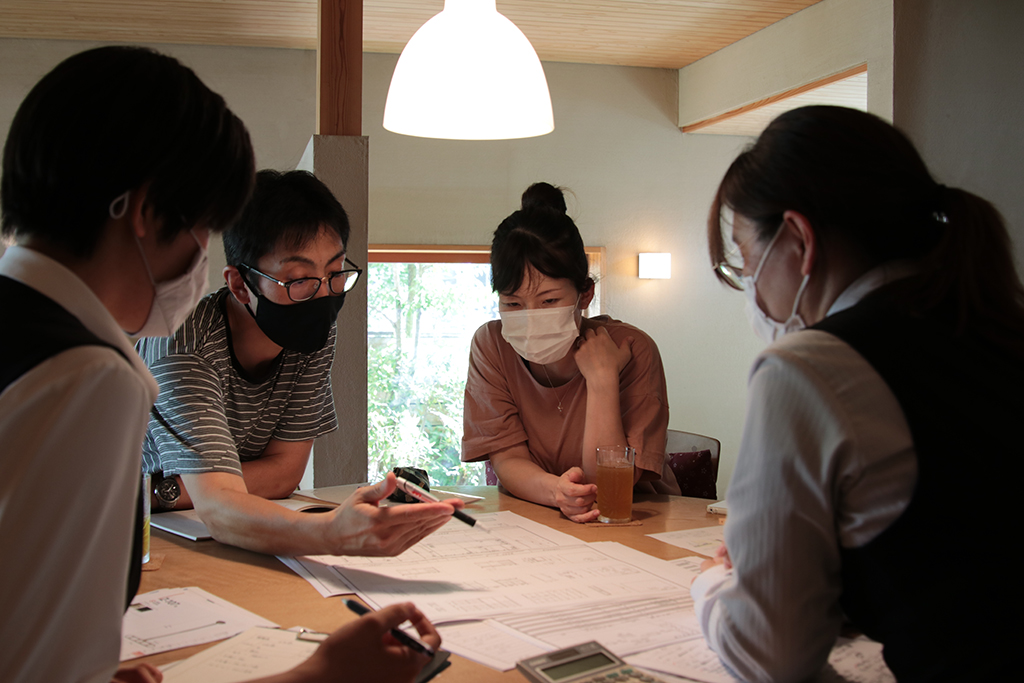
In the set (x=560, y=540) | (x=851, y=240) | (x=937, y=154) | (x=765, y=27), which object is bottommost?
(x=560, y=540)

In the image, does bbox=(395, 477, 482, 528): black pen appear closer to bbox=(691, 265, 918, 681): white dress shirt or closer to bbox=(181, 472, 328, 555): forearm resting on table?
bbox=(181, 472, 328, 555): forearm resting on table

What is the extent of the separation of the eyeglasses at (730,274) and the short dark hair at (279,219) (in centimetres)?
90

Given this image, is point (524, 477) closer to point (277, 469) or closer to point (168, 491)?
point (277, 469)

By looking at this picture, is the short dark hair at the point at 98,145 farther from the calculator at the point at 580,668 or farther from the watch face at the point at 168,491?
the watch face at the point at 168,491

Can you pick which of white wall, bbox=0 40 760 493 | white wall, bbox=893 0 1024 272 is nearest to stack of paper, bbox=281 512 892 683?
white wall, bbox=893 0 1024 272

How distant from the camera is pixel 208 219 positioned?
2.98 feet

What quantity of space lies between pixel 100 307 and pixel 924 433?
87cm

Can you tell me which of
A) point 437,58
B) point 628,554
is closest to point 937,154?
point 437,58

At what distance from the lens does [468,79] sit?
74.2 inches

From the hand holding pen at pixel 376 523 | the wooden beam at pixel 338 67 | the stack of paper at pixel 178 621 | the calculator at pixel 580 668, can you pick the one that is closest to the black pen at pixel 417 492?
the hand holding pen at pixel 376 523

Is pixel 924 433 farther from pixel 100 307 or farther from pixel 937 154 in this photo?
pixel 937 154

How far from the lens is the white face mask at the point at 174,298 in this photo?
0.94 metres

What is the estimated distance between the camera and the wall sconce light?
536cm

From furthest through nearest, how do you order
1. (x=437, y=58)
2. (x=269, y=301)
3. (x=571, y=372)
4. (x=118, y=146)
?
(x=571, y=372)
(x=437, y=58)
(x=269, y=301)
(x=118, y=146)
